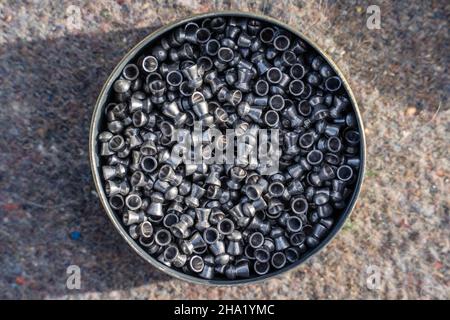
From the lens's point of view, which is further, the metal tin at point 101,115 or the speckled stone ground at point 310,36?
the speckled stone ground at point 310,36

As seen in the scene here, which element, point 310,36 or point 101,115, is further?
point 310,36

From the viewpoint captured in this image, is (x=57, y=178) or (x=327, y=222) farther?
(x=57, y=178)

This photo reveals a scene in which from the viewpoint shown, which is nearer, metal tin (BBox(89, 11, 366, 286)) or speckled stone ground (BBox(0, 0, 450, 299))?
metal tin (BBox(89, 11, 366, 286))

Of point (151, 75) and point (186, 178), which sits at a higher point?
point (151, 75)

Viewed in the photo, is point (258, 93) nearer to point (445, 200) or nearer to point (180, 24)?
point (180, 24)

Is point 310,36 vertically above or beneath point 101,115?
above
